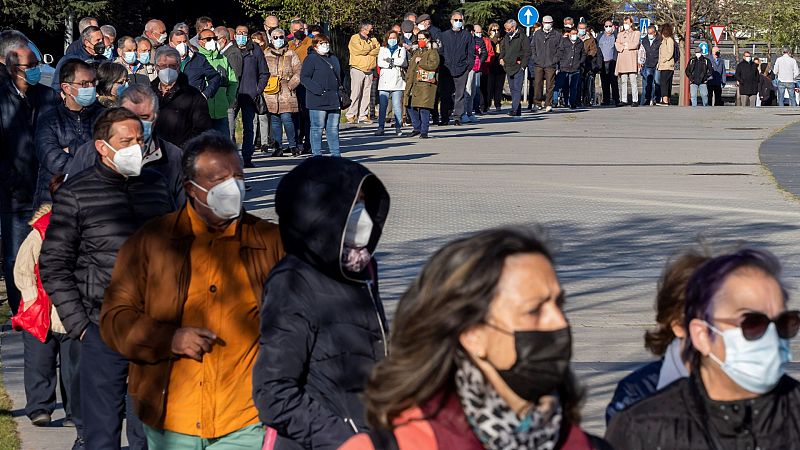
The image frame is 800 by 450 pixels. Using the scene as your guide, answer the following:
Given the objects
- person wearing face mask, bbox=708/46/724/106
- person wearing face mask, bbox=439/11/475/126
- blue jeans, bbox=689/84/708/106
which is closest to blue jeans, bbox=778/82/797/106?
person wearing face mask, bbox=708/46/724/106

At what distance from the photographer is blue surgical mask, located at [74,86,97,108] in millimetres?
8949

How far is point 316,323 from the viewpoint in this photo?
4043mm

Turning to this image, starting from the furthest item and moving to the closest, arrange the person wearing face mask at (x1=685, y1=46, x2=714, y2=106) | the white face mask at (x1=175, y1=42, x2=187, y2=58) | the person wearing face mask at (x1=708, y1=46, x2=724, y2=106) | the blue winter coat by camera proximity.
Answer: the person wearing face mask at (x1=708, y1=46, x2=724, y2=106) < the person wearing face mask at (x1=685, y1=46, x2=714, y2=106) < the blue winter coat < the white face mask at (x1=175, y1=42, x2=187, y2=58)

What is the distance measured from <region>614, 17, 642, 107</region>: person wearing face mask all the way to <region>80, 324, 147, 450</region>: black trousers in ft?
97.3

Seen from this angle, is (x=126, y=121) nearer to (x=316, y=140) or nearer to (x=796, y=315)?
(x=796, y=315)

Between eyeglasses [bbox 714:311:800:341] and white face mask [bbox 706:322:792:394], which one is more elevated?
eyeglasses [bbox 714:311:800:341]

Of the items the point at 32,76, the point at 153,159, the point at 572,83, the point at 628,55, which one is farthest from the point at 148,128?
the point at 628,55

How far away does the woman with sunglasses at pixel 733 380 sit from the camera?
330 cm

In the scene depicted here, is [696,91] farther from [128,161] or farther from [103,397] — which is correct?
[103,397]

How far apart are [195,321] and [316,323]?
921mm

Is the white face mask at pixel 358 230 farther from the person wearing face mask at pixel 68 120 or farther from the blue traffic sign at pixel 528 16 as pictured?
the blue traffic sign at pixel 528 16

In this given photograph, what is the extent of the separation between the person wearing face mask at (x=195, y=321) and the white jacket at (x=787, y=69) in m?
39.4

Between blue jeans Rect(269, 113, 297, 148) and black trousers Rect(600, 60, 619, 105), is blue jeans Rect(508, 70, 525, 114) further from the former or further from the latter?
blue jeans Rect(269, 113, 297, 148)

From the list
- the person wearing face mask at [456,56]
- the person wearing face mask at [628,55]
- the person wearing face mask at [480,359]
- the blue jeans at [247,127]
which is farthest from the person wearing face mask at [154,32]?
the person wearing face mask at [628,55]
